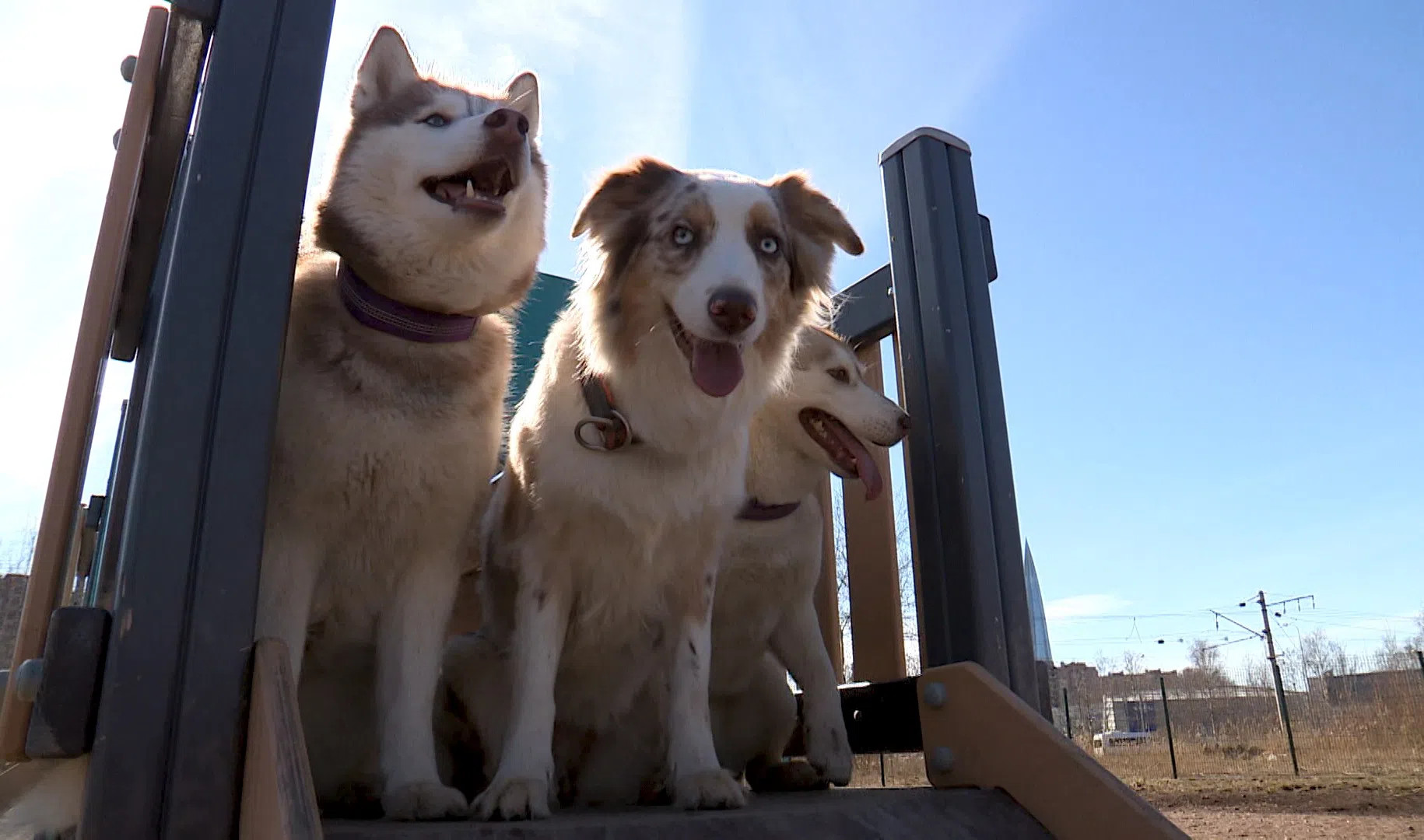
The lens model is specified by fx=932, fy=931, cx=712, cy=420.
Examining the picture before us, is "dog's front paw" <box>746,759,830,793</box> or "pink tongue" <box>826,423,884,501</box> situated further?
"pink tongue" <box>826,423,884,501</box>

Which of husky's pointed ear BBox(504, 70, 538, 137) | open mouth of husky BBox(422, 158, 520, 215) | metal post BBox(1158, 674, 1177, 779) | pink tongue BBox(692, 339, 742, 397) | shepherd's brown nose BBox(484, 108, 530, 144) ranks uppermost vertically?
husky's pointed ear BBox(504, 70, 538, 137)

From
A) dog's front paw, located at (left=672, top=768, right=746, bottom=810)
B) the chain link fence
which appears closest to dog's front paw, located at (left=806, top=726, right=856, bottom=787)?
dog's front paw, located at (left=672, top=768, right=746, bottom=810)

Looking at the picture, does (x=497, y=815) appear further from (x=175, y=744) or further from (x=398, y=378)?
(x=398, y=378)

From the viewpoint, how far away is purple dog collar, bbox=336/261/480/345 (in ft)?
7.29

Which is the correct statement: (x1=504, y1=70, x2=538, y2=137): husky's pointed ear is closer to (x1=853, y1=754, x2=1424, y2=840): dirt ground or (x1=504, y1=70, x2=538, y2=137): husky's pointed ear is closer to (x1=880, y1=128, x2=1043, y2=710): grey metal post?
(x1=880, y1=128, x2=1043, y2=710): grey metal post

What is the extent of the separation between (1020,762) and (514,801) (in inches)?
47.6

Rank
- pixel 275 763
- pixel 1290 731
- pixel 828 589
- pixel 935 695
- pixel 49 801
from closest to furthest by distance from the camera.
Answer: pixel 275 763 < pixel 49 801 < pixel 935 695 < pixel 828 589 < pixel 1290 731

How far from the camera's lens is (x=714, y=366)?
249 centimetres

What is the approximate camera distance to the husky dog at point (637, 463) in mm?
2396

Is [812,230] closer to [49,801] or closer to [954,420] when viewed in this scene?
[954,420]

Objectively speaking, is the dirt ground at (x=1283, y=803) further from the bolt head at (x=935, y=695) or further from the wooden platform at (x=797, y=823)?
the wooden platform at (x=797, y=823)

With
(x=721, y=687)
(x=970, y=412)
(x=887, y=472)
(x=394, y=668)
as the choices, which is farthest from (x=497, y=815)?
(x=887, y=472)

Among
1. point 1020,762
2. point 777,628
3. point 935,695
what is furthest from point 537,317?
point 1020,762

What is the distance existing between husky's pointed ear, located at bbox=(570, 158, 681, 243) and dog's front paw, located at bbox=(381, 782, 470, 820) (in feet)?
5.14
